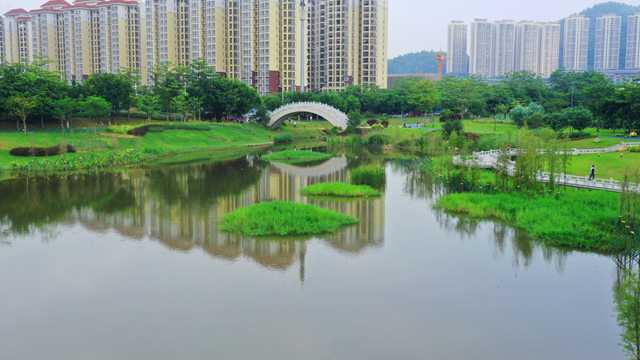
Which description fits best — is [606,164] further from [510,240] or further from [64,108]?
[64,108]

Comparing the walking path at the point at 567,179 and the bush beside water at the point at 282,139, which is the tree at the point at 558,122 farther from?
the bush beside water at the point at 282,139

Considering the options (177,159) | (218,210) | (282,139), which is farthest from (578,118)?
(218,210)

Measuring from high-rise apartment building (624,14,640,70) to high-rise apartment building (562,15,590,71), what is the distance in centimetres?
912

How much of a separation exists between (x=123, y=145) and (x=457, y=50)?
132571mm

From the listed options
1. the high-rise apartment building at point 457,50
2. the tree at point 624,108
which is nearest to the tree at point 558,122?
the tree at point 624,108

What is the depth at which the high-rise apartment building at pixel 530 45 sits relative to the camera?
136625mm

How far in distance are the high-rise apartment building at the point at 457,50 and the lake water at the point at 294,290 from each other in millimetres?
143317

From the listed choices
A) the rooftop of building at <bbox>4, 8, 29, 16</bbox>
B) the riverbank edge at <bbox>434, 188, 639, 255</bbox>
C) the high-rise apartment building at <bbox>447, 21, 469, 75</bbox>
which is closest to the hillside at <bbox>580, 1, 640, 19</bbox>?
the high-rise apartment building at <bbox>447, 21, 469, 75</bbox>

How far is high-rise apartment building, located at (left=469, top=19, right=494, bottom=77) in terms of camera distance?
466 ft

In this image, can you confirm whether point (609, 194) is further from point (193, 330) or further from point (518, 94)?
point (518, 94)

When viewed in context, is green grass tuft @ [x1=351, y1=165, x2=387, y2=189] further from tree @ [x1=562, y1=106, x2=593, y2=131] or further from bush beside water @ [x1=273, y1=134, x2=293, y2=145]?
bush beside water @ [x1=273, y1=134, x2=293, y2=145]

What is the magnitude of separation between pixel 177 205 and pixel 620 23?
129696 mm

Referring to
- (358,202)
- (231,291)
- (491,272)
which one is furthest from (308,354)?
(358,202)

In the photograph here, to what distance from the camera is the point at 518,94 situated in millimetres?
62719
